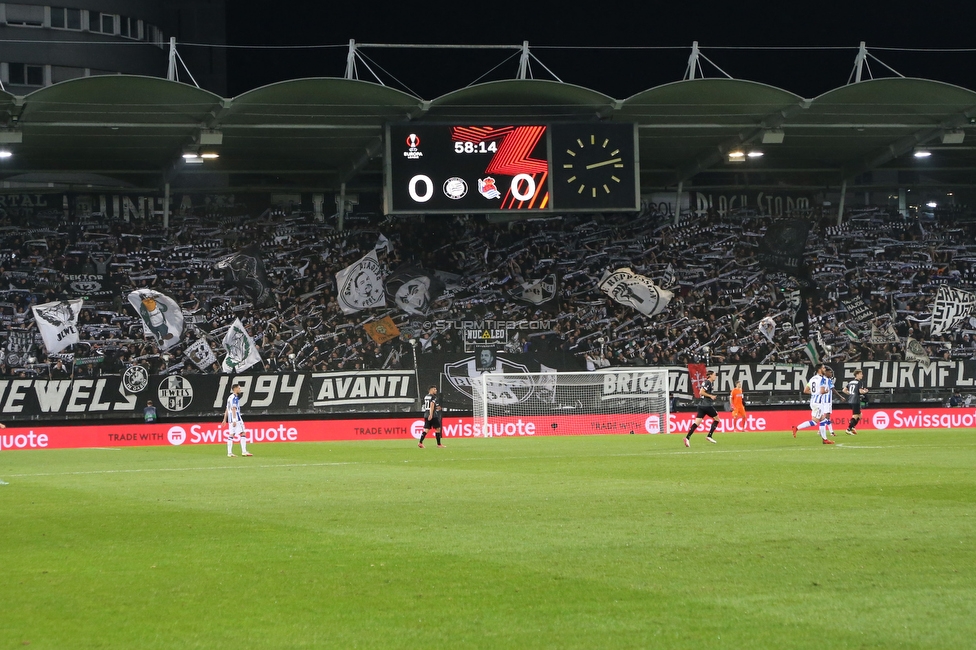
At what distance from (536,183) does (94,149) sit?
17.8 m

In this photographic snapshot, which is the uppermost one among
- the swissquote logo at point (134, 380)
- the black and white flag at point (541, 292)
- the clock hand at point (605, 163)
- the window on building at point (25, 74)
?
the window on building at point (25, 74)

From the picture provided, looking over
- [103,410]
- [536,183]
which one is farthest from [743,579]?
[103,410]

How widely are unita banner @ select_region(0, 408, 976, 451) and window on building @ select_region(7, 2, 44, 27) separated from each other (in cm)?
3853

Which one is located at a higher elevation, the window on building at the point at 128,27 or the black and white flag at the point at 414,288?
the window on building at the point at 128,27

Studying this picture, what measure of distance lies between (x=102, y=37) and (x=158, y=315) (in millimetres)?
34409

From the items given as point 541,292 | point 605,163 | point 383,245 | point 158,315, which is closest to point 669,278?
point 541,292

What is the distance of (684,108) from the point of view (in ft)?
120

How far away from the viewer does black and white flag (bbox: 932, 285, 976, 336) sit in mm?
45062

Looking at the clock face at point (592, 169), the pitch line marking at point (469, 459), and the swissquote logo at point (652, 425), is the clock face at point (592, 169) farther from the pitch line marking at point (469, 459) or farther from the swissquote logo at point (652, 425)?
the pitch line marking at point (469, 459)

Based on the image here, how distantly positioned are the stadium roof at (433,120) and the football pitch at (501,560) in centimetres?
1748

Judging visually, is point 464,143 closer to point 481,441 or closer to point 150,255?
point 481,441

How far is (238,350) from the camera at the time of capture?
1601 inches

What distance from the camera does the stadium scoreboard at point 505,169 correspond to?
32.7 metres

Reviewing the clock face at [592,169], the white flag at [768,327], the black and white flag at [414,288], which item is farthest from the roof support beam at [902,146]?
the black and white flag at [414,288]
